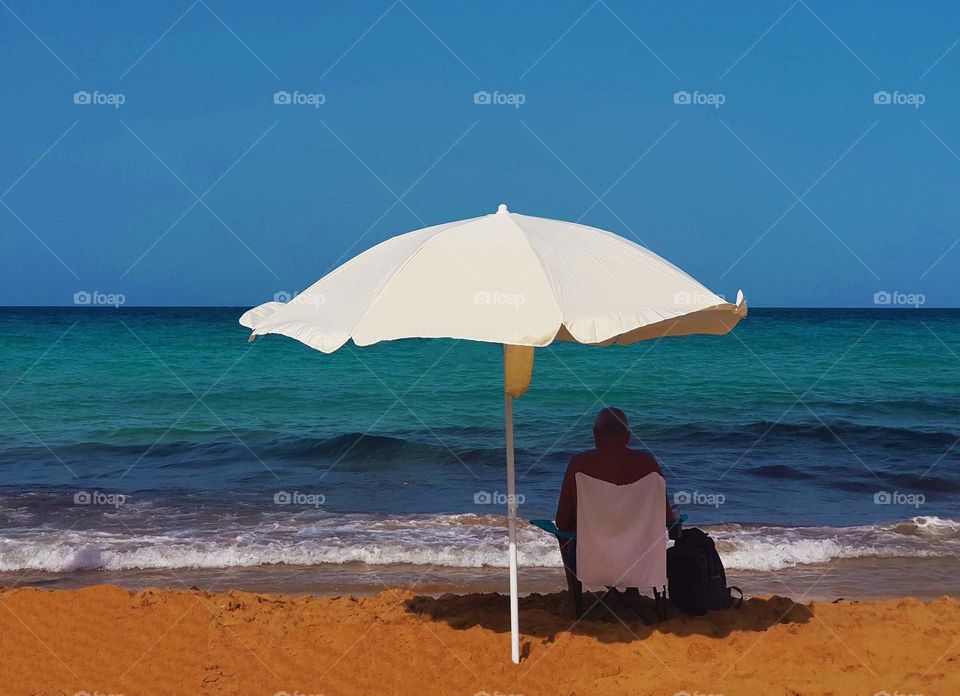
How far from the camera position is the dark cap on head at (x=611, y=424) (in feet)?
14.9

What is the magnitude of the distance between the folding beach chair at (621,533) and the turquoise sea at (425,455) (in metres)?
2.68

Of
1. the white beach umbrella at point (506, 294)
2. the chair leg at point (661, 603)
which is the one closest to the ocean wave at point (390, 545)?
the chair leg at point (661, 603)

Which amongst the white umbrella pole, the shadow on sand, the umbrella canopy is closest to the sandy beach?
the shadow on sand

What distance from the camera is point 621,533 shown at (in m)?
4.66

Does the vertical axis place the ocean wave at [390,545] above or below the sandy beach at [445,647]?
below

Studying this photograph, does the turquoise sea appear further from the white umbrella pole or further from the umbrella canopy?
the umbrella canopy

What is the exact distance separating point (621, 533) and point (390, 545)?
12.1 feet

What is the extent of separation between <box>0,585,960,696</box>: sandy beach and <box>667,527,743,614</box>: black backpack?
122mm

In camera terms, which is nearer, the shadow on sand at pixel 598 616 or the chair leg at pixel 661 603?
the shadow on sand at pixel 598 616

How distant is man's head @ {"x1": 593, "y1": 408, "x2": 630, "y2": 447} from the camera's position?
14.9 feet

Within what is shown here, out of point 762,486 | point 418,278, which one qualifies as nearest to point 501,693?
point 418,278

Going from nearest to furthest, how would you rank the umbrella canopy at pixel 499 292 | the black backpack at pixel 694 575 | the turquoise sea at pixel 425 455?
the umbrella canopy at pixel 499 292 → the black backpack at pixel 694 575 → the turquoise sea at pixel 425 455

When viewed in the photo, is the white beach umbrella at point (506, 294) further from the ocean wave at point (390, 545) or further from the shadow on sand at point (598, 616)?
the ocean wave at point (390, 545)

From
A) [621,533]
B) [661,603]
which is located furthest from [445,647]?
[661,603]
